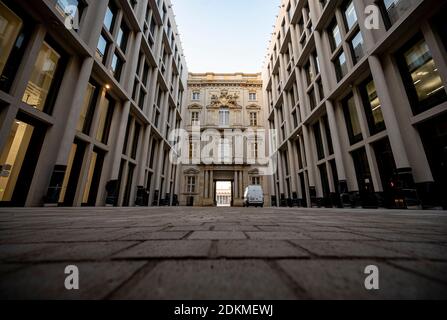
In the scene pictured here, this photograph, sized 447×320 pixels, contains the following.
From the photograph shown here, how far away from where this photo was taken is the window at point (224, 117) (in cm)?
2511

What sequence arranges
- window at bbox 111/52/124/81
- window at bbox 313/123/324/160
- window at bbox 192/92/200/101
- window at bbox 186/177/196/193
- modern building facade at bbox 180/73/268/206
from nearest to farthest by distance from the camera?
window at bbox 111/52/124/81 → window at bbox 313/123/324/160 → window at bbox 186/177/196/193 → modern building facade at bbox 180/73/268/206 → window at bbox 192/92/200/101

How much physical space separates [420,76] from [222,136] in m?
19.4

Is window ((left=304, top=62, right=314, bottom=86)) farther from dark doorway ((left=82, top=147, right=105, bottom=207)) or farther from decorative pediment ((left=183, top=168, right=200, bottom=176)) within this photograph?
decorative pediment ((left=183, top=168, right=200, bottom=176))

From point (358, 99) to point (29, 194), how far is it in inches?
516

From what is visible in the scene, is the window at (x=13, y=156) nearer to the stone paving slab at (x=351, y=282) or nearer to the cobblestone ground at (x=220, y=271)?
the cobblestone ground at (x=220, y=271)

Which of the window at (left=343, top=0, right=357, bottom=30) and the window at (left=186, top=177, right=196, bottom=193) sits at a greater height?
the window at (left=343, top=0, right=357, bottom=30)

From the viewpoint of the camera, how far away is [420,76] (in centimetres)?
642

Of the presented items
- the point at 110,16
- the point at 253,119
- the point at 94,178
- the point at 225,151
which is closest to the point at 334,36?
the point at 110,16

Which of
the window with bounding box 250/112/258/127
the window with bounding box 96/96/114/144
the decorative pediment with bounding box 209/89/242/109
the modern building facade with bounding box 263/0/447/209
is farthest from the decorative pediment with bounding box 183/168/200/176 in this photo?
the window with bounding box 96/96/114/144

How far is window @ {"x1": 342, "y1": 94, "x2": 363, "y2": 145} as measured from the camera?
30.3 ft

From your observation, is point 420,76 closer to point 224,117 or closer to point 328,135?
point 328,135

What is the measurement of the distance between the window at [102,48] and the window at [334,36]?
12.0 m

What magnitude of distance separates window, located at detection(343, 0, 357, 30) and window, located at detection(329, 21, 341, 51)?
0.60 m
